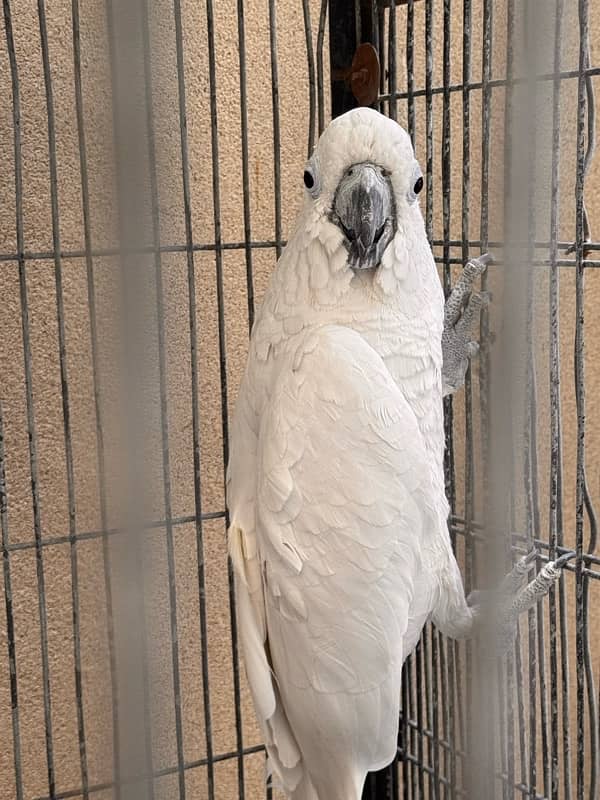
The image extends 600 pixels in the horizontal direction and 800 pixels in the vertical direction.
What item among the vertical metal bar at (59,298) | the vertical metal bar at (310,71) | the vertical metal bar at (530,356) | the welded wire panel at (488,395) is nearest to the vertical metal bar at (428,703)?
the welded wire panel at (488,395)

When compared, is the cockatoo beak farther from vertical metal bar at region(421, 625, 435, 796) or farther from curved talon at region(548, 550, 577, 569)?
vertical metal bar at region(421, 625, 435, 796)

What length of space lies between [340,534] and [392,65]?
584 mm

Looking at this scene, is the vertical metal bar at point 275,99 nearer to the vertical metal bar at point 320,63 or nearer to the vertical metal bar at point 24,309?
the vertical metal bar at point 320,63

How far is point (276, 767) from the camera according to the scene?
0.93 m

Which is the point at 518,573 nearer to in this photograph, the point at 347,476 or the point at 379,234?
the point at 347,476

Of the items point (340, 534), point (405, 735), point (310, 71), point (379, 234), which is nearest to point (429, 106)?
point (310, 71)

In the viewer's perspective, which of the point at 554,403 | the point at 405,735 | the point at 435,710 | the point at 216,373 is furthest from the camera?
the point at 216,373

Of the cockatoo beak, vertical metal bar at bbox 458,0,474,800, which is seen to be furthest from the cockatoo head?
vertical metal bar at bbox 458,0,474,800

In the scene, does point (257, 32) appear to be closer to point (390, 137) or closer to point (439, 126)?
point (439, 126)

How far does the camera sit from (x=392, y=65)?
1080 mm

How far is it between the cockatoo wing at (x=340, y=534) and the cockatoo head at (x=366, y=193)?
0.27 feet

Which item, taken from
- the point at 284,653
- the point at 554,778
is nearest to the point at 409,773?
the point at 554,778

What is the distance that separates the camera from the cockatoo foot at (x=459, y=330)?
1000 mm

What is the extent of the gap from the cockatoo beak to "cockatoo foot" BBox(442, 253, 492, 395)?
16 centimetres
